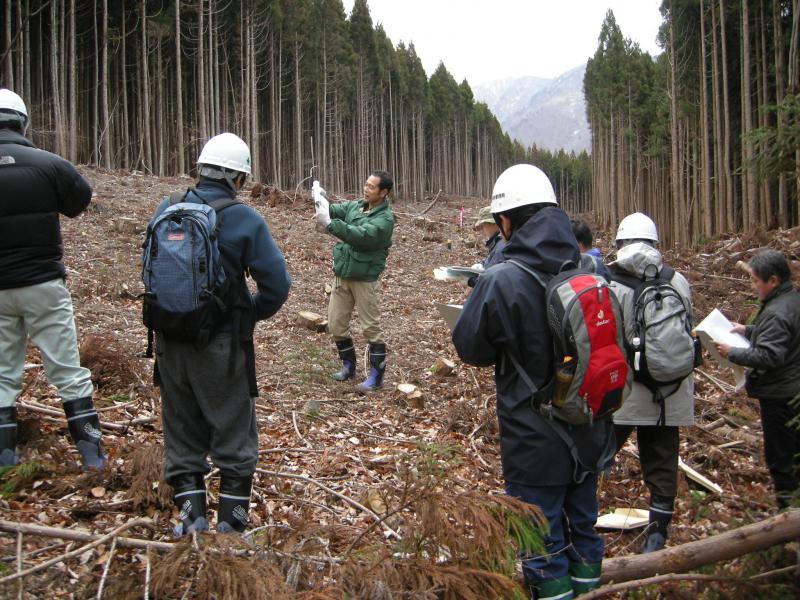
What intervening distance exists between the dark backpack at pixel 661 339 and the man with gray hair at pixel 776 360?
520 mm

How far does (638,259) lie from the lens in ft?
13.7

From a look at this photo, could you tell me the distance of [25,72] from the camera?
23719mm

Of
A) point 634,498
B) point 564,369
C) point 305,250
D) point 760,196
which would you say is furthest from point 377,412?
point 760,196

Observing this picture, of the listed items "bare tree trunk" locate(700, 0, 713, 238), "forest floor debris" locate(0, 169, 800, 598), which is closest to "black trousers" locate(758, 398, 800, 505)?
"forest floor debris" locate(0, 169, 800, 598)

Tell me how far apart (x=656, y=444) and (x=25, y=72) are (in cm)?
2761

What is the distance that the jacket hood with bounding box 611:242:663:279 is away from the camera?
164 inches

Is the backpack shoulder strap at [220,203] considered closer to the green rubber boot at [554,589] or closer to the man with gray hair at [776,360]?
the green rubber boot at [554,589]

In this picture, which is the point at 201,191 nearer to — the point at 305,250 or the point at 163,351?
the point at 163,351

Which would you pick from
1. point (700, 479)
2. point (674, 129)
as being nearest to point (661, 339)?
point (700, 479)

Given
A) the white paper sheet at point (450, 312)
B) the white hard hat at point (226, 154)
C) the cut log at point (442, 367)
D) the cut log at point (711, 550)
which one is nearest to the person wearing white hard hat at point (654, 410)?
the cut log at point (711, 550)

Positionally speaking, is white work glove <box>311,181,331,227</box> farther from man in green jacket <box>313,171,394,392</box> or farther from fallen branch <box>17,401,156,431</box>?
fallen branch <box>17,401,156,431</box>

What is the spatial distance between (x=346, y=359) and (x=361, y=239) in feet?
5.57

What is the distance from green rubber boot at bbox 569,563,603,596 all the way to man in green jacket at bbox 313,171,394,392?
13.7 ft

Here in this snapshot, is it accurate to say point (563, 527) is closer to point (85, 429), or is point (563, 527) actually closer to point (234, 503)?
point (234, 503)
